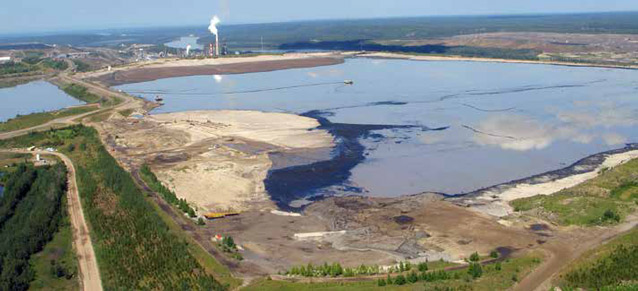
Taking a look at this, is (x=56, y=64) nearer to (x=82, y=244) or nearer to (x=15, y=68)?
(x=15, y=68)

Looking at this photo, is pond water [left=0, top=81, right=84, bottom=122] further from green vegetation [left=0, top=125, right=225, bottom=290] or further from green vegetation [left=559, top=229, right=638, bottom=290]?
green vegetation [left=559, top=229, right=638, bottom=290]

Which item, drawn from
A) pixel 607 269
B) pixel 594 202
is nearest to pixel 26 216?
pixel 607 269

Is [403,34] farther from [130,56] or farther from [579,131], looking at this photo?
[579,131]

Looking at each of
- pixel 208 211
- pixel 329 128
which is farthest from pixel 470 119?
pixel 208 211

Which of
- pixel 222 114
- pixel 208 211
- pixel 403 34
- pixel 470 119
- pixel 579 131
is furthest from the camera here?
pixel 403 34

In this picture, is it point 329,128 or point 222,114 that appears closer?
point 329,128

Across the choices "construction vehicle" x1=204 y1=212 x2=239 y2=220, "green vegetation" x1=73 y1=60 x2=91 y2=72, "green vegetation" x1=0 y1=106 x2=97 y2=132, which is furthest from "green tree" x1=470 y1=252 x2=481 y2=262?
"green vegetation" x1=73 y1=60 x2=91 y2=72

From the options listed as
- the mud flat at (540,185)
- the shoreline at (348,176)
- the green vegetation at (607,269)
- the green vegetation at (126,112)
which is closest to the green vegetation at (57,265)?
the shoreline at (348,176)
